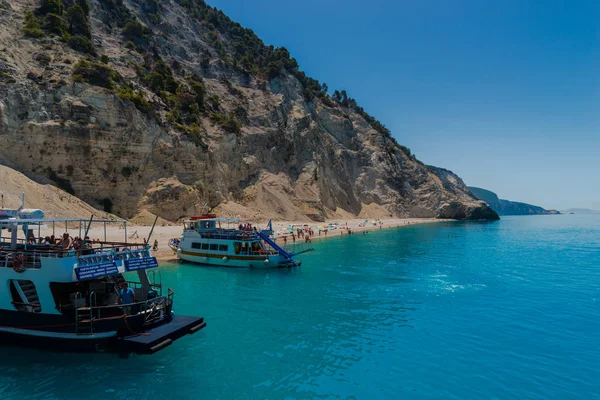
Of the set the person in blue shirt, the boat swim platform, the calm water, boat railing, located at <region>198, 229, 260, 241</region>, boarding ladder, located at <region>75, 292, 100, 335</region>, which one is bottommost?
the calm water

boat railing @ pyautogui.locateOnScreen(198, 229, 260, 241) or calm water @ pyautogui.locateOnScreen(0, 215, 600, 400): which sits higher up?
boat railing @ pyautogui.locateOnScreen(198, 229, 260, 241)

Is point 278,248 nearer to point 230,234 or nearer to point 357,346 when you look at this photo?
point 230,234

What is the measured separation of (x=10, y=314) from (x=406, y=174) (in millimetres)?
135417

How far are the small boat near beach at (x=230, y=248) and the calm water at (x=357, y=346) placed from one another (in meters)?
3.55

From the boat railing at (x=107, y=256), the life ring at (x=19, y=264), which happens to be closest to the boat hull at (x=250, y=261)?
the boat railing at (x=107, y=256)

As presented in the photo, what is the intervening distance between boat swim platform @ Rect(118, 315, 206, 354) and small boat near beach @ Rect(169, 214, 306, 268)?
2098 cm

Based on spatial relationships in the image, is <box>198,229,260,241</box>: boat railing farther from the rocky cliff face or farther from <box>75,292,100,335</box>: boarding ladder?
the rocky cliff face

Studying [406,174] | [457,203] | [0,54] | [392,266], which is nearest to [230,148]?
[0,54]

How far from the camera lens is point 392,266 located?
40000mm

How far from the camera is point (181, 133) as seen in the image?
220 feet

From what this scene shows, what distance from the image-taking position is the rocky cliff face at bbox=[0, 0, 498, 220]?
54.1m

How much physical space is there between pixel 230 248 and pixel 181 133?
120 feet

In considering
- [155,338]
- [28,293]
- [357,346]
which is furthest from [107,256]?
[357,346]

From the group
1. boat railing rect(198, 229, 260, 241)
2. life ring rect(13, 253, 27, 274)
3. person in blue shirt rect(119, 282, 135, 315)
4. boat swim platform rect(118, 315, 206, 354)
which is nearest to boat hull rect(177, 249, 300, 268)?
boat railing rect(198, 229, 260, 241)
